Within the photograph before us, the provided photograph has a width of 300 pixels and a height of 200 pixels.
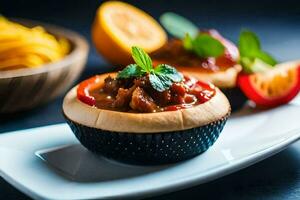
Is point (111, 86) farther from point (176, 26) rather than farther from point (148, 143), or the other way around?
point (176, 26)

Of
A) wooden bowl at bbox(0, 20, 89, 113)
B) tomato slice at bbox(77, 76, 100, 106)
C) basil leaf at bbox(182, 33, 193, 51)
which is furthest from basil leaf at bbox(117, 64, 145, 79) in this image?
basil leaf at bbox(182, 33, 193, 51)

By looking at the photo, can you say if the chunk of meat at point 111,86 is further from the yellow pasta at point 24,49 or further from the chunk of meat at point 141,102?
the yellow pasta at point 24,49

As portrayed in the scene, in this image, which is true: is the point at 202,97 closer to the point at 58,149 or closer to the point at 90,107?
the point at 90,107

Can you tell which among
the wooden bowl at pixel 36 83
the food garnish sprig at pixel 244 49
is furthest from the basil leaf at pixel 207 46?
the wooden bowl at pixel 36 83

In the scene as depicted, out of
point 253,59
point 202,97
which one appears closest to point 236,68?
point 253,59

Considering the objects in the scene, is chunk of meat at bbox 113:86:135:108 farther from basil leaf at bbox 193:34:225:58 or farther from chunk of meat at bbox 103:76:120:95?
basil leaf at bbox 193:34:225:58

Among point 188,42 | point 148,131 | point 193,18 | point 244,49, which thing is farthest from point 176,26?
point 193,18
